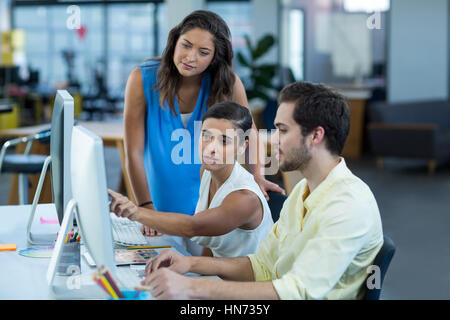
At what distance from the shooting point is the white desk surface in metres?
1.60

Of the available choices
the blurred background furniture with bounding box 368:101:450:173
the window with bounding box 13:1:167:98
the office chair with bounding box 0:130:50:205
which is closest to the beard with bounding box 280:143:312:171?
the office chair with bounding box 0:130:50:205

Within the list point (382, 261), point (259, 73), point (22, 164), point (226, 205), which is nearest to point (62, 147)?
point (226, 205)

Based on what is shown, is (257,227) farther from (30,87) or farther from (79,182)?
(30,87)

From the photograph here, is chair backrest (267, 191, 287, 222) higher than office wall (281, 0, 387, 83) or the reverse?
the reverse

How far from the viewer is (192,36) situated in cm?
217

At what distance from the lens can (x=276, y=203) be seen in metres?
2.18

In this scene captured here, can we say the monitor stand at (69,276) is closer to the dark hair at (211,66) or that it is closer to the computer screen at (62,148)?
the computer screen at (62,148)

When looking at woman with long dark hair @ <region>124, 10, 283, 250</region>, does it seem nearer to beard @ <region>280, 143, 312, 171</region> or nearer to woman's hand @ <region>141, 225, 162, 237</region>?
woman's hand @ <region>141, 225, 162, 237</region>

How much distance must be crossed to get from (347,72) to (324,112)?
8.50 m

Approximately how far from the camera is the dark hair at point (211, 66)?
2211 millimetres

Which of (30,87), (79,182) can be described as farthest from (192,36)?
(30,87)

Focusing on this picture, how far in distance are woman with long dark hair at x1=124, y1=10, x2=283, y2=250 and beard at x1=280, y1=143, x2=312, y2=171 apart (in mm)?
705

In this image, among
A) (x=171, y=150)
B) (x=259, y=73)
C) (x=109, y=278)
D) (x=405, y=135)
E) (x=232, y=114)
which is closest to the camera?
(x=109, y=278)

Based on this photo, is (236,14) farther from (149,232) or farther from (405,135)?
(149,232)
